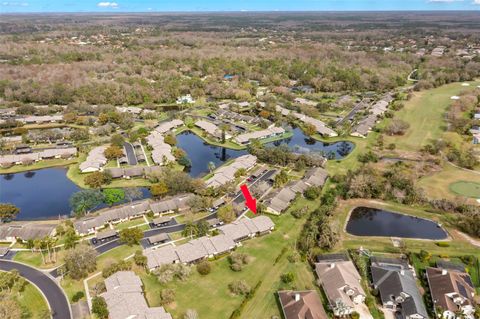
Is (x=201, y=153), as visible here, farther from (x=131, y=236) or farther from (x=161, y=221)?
(x=131, y=236)

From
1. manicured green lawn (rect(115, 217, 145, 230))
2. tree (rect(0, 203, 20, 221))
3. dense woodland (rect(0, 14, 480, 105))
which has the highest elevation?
dense woodland (rect(0, 14, 480, 105))

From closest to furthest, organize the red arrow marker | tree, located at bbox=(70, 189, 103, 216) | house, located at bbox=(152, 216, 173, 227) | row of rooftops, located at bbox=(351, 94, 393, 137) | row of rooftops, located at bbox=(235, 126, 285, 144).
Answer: house, located at bbox=(152, 216, 173, 227)
tree, located at bbox=(70, 189, 103, 216)
the red arrow marker
row of rooftops, located at bbox=(235, 126, 285, 144)
row of rooftops, located at bbox=(351, 94, 393, 137)

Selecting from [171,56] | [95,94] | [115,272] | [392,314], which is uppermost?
[171,56]

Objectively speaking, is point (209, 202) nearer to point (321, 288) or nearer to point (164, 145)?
point (321, 288)

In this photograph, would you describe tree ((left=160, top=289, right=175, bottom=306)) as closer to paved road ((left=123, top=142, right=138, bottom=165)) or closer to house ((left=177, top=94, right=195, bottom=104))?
paved road ((left=123, top=142, right=138, bottom=165))

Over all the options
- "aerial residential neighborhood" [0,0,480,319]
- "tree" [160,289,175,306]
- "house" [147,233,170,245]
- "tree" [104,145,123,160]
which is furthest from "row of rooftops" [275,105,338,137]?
"tree" [160,289,175,306]

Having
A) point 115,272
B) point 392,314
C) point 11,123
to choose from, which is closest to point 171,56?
point 11,123

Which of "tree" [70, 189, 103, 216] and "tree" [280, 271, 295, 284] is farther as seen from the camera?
"tree" [70, 189, 103, 216]
